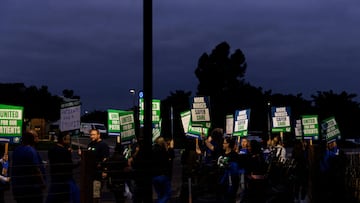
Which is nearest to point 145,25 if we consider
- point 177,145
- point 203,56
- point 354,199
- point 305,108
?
point 354,199

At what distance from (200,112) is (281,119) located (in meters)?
6.09

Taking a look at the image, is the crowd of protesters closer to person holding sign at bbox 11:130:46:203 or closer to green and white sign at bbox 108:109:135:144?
person holding sign at bbox 11:130:46:203

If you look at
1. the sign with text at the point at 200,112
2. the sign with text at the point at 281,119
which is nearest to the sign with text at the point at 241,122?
the sign with text at the point at 200,112

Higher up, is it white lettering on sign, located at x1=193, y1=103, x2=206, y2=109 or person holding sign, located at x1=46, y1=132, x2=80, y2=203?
white lettering on sign, located at x1=193, y1=103, x2=206, y2=109

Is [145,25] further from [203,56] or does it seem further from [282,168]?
[203,56]

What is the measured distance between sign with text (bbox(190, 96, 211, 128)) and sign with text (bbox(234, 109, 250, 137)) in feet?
7.46

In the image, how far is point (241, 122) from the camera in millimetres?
20328

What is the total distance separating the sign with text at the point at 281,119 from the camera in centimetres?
2320

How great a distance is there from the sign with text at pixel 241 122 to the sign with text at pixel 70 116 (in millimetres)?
6958

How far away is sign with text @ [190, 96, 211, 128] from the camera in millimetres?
17922

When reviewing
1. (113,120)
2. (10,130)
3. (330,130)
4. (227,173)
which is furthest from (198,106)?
(10,130)

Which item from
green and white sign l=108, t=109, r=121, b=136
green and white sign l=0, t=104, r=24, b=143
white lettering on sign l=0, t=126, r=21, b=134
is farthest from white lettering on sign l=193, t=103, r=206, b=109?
white lettering on sign l=0, t=126, r=21, b=134

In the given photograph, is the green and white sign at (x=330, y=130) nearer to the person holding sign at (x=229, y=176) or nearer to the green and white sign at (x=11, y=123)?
the person holding sign at (x=229, y=176)

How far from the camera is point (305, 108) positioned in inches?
3376
